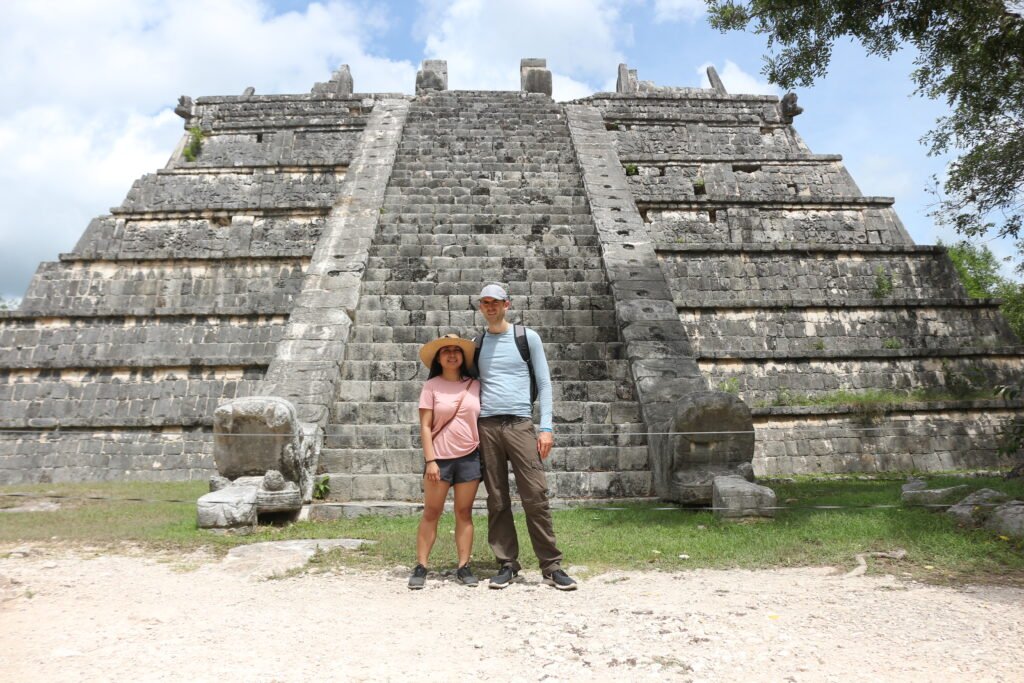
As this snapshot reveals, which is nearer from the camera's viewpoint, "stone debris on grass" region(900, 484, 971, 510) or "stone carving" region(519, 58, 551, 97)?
"stone debris on grass" region(900, 484, 971, 510)

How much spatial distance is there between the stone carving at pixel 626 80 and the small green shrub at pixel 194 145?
14.4 m

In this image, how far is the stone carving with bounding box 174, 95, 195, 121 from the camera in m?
17.0

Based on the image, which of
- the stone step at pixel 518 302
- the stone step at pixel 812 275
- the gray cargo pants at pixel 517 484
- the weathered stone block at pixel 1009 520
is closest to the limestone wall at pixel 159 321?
the stone step at pixel 518 302

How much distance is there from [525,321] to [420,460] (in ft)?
9.24

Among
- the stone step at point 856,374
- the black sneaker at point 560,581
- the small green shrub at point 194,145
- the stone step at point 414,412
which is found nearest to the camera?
the black sneaker at point 560,581

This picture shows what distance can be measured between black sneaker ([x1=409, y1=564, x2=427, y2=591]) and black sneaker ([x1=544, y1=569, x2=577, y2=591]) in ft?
2.51

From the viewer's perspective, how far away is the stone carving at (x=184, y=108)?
17.0m

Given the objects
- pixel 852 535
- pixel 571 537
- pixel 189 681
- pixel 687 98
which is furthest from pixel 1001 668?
pixel 687 98

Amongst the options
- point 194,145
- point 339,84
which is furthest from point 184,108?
point 339,84

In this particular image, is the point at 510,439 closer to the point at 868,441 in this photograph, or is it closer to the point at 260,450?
the point at 260,450

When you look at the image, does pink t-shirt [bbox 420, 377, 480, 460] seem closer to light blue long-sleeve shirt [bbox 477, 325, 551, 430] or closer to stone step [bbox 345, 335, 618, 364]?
light blue long-sleeve shirt [bbox 477, 325, 551, 430]

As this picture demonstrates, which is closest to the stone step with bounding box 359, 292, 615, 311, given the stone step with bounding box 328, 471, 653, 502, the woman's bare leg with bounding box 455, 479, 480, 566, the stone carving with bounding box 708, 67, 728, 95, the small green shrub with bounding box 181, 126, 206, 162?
the stone step with bounding box 328, 471, 653, 502

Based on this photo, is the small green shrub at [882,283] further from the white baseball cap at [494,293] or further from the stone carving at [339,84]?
the stone carving at [339,84]

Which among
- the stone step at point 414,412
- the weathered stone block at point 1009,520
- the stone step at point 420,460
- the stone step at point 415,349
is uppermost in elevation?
the stone step at point 415,349
